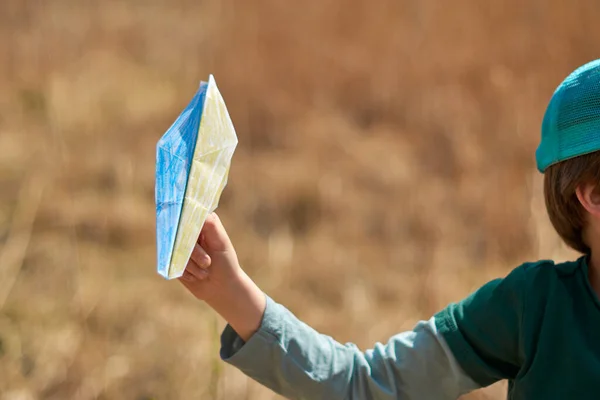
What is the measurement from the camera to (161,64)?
2666 millimetres

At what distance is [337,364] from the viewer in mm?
783

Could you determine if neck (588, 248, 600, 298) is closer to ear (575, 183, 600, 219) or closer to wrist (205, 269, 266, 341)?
ear (575, 183, 600, 219)

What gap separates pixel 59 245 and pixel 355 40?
137 centimetres

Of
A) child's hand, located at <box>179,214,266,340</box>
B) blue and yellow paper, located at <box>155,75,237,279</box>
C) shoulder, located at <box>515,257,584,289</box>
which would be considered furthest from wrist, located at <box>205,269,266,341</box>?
shoulder, located at <box>515,257,584,289</box>

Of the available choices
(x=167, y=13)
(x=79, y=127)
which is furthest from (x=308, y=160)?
(x=167, y=13)

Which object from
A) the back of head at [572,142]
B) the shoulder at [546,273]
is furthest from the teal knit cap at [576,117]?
the shoulder at [546,273]

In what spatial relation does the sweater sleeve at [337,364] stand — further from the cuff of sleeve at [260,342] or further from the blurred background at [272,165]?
the blurred background at [272,165]

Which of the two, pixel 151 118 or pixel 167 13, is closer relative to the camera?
pixel 151 118

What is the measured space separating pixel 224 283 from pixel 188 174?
0.62ft

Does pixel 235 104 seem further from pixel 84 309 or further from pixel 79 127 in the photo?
pixel 84 309

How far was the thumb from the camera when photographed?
0.71 m

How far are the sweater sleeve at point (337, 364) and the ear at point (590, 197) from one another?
193 mm

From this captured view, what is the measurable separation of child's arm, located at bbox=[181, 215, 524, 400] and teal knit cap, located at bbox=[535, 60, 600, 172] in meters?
0.22

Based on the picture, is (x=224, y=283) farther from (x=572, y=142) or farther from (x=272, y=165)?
(x=272, y=165)
